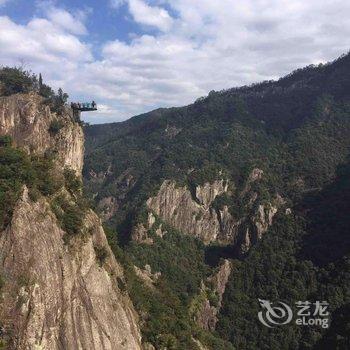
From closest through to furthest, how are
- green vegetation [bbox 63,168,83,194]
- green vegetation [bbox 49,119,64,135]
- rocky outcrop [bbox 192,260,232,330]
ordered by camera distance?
green vegetation [bbox 63,168,83,194]
green vegetation [bbox 49,119,64,135]
rocky outcrop [bbox 192,260,232,330]

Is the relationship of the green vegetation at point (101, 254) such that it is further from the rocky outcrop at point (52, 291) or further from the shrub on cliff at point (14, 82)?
the shrub on cliff at point (14, 82)

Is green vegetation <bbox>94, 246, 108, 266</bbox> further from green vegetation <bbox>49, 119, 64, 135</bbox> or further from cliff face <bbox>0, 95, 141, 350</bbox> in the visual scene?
green vegetation <bbox>49, 119, 64, 135</bbox>

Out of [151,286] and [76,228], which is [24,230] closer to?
[76,228]

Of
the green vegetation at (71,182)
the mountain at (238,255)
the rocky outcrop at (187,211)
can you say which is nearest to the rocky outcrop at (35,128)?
the green vegetation at (71,182)

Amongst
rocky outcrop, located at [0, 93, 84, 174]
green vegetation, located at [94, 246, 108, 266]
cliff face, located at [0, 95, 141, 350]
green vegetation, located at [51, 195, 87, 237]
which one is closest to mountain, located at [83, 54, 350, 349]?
green vegetation, located at [94, 246, 108, 266]

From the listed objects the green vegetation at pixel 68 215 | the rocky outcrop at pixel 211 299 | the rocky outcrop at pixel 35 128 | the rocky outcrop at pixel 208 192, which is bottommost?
the rocky outcrop at pixel 211 299

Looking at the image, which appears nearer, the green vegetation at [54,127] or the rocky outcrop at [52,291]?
the rocky outcrop at [52,291]

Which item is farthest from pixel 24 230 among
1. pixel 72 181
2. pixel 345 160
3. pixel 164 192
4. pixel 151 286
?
pixel 345 160

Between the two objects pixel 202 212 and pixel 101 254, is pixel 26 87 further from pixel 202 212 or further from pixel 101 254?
pixel 202 212
